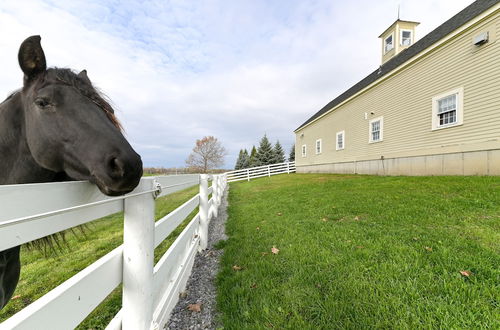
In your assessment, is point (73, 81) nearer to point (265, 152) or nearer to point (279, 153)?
point (265, 152)

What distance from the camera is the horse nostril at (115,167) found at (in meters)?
0.97

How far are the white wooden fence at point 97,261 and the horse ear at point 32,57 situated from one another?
0.84 meters

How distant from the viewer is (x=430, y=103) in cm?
922

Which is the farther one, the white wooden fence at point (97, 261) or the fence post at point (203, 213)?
the fence post at point (203, 213)

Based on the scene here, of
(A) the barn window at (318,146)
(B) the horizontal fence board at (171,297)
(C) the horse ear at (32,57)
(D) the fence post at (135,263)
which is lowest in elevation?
(B) the horizontal fence board at (171,297)

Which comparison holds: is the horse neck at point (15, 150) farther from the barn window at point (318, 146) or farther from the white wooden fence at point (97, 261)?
the barn window at point (318, 146)

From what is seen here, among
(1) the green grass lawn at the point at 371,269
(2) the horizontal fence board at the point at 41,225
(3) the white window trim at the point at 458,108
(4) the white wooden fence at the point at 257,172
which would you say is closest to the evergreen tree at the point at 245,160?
(4) the white wooden fence at the point at 257,172

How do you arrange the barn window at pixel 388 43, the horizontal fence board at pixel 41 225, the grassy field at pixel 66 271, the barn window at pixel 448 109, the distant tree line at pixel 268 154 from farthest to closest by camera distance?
the distant tree line at pixel 268 154
the barn window at pixel 388 43
the barn window at pixel 448 109
the grassy field at pixel 66 271
the horizontal fence board at pixel 41 225

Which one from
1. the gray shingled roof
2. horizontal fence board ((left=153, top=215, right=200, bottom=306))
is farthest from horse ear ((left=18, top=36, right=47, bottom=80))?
the gray shingled roof

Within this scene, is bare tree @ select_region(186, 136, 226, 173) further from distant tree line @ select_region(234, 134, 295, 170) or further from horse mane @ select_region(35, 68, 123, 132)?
horse mane @ select_region(35, 68, 123, 132)

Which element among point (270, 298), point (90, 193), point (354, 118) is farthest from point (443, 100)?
point (90, 193)

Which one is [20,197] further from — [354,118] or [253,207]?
[354,118]

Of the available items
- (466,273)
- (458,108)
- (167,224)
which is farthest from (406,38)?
(167,224)

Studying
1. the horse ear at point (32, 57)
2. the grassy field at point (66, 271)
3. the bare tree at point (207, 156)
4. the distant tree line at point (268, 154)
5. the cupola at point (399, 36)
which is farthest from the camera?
the bare tree at point (207, 156)
